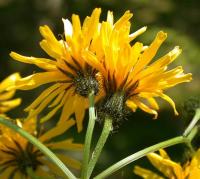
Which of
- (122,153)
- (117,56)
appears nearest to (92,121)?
(117,56)

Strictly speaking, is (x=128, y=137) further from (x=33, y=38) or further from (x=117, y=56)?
(x=117, y=56)

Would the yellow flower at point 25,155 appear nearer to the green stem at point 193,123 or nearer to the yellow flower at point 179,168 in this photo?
the yellow flower at point 179,168

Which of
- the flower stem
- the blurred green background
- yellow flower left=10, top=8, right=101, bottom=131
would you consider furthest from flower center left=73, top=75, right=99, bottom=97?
the blurred green background

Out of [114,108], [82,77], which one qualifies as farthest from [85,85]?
[114,108]

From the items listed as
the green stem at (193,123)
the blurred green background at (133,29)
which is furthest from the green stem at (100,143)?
the blurred green background at (133,29)

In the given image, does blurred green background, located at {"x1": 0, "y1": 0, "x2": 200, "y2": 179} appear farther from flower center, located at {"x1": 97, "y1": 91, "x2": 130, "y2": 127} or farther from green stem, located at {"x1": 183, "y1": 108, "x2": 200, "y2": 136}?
flower center, located at {"x1": 97, "y1": 91, "x2": 130, "y2": 127}

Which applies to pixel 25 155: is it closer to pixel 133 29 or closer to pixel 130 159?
pixel 130 159
